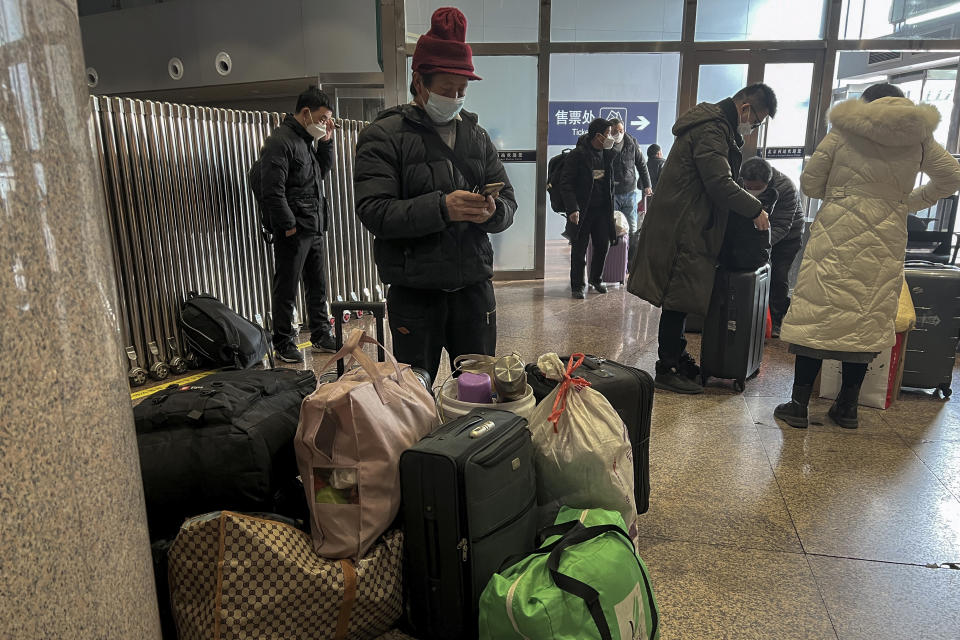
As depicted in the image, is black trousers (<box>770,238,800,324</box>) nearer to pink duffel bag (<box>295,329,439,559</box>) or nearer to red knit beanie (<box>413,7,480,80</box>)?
red knit beanie (<box>413,7,480,80</box>)

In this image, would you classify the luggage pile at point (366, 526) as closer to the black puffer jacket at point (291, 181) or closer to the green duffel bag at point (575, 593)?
the green duffel bag at point (575, 593)

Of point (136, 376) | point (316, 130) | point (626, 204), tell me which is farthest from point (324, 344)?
point (626, 204)

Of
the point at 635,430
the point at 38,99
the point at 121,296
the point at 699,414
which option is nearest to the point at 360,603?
the point at 635,430

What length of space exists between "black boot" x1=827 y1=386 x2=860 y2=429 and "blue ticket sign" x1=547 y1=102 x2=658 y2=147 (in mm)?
7452

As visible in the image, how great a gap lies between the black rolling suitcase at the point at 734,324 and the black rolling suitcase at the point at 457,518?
2.60 m

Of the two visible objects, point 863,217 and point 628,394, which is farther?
point 863,217

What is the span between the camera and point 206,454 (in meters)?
1.78

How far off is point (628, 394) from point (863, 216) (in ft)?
5.73

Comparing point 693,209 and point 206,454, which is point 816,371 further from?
point 206,454

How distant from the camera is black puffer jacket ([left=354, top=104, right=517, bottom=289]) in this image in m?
2.37

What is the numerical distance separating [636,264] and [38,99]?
3.69 metres

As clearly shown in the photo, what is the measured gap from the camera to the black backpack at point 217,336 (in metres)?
4.50

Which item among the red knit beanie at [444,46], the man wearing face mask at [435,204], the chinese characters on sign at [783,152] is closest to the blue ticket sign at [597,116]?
the chinese characters on sign at [783,152]

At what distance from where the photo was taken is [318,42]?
8602mm
